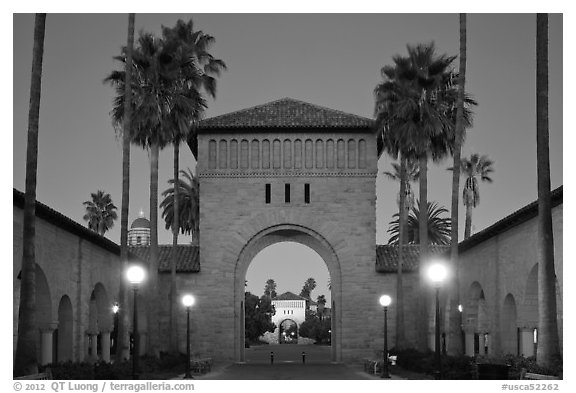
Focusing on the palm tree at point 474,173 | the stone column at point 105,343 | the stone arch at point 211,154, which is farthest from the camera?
the palm tree at point 474,173

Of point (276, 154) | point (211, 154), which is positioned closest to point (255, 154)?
point (276, 154)

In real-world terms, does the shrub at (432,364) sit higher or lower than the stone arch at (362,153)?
lower

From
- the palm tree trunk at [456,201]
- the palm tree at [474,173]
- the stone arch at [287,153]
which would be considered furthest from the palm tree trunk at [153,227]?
the palm tree at [474,173]

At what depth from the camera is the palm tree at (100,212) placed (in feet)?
241

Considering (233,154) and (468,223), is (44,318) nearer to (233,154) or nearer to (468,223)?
(233,154)

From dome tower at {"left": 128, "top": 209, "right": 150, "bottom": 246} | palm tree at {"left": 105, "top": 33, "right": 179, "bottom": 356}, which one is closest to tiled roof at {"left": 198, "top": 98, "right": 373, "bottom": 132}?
palm tree at {"left": 105, "top": 33, "right": 179, "bottom": 356}

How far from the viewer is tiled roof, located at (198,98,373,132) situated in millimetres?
46688

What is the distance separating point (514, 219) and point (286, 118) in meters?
17.5

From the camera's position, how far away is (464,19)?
1243 inches

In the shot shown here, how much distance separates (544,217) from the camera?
77.6 feet

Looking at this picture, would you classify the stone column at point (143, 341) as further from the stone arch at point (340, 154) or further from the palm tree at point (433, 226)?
the palm tree at point (433, 226)

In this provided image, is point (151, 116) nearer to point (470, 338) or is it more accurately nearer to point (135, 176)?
point (135, 176)

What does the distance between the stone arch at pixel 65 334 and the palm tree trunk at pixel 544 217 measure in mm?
18188
